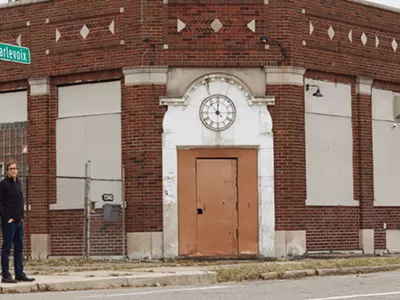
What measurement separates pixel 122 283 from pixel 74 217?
27.0 ft

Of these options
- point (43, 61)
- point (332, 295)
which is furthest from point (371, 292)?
point (43, 61)

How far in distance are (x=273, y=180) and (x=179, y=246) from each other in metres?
2.84

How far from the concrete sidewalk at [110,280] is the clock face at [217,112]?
5.96 meters

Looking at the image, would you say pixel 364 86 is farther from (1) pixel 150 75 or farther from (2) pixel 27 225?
(2) pixel 27 225

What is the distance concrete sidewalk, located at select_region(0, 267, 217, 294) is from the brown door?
4.90 meters

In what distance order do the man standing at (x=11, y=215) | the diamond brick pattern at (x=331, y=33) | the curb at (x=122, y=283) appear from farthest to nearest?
the diamond brick pattern at (x=331, y=33) → the man standing at (x=11, y=215) → the curb at (x=122, y=283)

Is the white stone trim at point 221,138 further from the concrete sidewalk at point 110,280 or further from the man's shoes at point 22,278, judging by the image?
the man's shoes at point 22,278

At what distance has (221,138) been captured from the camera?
22984 mm

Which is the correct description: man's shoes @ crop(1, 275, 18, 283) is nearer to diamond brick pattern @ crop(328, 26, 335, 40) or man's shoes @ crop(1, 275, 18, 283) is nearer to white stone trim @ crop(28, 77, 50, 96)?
white stone trim @ crop(28, 77, 50, 96)

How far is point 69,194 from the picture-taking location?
78.1 ft

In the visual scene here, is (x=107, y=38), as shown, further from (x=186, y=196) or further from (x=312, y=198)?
(x=312, y=198)

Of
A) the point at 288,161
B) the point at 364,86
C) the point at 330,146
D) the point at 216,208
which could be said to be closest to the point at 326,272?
the point at 216,208

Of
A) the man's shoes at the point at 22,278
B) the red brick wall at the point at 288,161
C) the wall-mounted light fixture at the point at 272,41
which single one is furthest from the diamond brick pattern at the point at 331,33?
the man's shoes at the point at 22,278

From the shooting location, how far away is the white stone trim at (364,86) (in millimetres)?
25172
